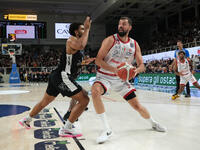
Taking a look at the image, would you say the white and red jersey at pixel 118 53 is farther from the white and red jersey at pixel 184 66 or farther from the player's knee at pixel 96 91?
the white and red jersey at pixel 184 66

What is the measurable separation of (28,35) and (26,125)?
22.5 meters

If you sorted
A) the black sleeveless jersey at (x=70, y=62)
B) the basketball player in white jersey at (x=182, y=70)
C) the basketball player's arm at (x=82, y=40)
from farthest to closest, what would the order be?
the basketball player in white jersey at (x=182, y=70), the black sleeveless jersey at (x=70, y=62), the basketball player's arm at (x=82, y=40)

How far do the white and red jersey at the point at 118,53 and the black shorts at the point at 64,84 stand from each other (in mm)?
523

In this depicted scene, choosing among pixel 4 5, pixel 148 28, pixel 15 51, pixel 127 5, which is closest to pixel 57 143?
pixel 15 51

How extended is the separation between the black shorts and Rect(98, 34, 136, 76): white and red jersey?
523 millimetres

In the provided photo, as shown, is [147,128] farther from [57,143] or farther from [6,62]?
[6,62]

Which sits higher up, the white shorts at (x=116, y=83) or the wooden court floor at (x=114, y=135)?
the white shorts at (x=116, y=83)

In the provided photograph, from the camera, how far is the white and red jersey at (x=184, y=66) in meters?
7.14

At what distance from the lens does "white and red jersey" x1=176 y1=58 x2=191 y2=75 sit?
7137 mm

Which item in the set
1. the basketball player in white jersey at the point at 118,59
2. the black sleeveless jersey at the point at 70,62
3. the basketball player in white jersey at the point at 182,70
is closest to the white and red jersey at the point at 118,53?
the basketball player in white jersey at the point at 118,59

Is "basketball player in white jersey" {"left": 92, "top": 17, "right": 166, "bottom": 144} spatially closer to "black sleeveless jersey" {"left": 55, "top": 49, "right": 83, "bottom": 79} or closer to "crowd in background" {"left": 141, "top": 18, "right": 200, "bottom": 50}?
"black sleeveless jersey" {"left": 55, "top": 49, "right": 83, "bottom": 79}

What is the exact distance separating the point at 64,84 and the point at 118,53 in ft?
3.18

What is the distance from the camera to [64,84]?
9.97 feet

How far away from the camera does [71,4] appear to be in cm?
2516
